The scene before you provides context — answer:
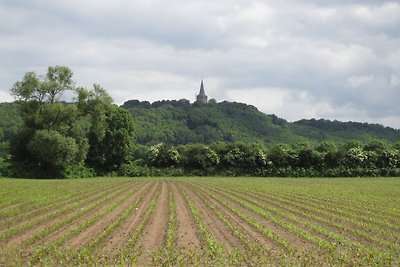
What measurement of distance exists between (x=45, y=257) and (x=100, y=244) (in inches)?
82.9

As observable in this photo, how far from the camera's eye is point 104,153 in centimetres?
7162

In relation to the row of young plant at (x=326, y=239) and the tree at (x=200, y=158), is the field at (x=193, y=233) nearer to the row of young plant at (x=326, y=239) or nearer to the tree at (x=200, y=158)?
the row of young plant at (x=326, y=239)

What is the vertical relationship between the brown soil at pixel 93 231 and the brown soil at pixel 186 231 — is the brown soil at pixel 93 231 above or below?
above

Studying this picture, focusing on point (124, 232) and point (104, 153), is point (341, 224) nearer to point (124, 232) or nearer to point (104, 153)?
point (124, 232)

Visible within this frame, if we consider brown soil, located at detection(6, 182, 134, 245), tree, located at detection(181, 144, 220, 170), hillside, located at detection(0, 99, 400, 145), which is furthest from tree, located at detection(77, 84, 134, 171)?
hillside, located at detection(0, 99, 400, 145)

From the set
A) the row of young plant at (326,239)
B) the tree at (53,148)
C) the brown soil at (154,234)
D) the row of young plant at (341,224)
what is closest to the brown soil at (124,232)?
the brown soil at (154,234)

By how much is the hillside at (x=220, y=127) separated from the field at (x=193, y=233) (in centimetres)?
11136

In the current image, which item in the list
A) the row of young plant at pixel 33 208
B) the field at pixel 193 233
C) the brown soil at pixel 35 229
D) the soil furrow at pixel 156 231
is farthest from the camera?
the row of young plant at pixel 33 208

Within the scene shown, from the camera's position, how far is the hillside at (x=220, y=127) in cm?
14725

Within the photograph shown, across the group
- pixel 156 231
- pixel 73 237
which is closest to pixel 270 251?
pixel 156 231

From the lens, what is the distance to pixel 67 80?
196ft

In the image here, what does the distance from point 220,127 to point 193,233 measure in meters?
144

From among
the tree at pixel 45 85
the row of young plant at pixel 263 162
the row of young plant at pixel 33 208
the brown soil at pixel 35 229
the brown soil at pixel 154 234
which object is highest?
the tree at pixel 45 85

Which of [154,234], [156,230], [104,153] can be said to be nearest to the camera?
[154,234]
